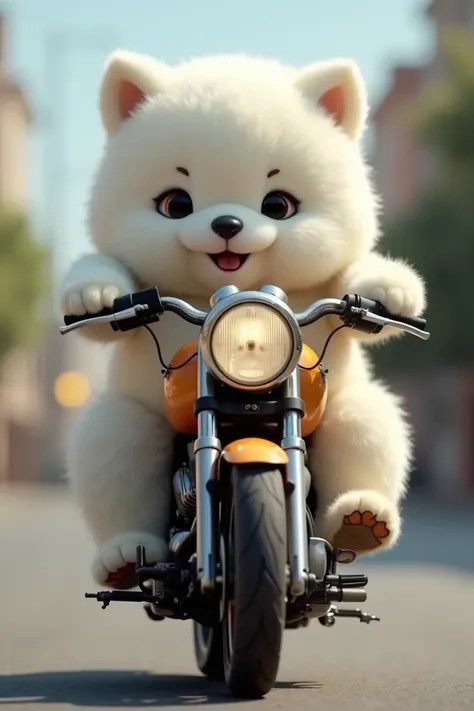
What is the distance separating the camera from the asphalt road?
6.15 meters

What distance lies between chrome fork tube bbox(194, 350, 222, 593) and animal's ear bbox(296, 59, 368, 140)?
5.44 ft

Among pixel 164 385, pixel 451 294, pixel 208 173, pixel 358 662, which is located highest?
pixel 451 294

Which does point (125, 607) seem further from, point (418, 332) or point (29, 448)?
point (29, 448)

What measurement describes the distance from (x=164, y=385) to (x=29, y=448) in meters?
66.0

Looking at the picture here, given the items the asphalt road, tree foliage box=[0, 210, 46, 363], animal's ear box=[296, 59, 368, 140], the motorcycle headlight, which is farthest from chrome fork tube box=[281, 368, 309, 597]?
tree foliage box=[0, 210, 46, 363]

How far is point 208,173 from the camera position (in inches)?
266

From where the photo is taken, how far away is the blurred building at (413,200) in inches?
2100

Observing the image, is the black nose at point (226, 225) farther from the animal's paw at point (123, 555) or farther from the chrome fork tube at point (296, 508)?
the animal's paw at point (123, 555)

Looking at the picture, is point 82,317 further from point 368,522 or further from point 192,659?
point 192,659

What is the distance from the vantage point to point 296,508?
555 cm

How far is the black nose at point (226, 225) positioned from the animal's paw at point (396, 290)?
508 millimetres

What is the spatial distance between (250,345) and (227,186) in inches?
46.3

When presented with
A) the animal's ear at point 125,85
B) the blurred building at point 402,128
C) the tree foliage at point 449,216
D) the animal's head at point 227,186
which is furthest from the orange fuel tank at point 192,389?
the blurred building at point 402,128

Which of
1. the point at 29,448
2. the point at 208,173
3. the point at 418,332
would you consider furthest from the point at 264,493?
the point at 29,448
